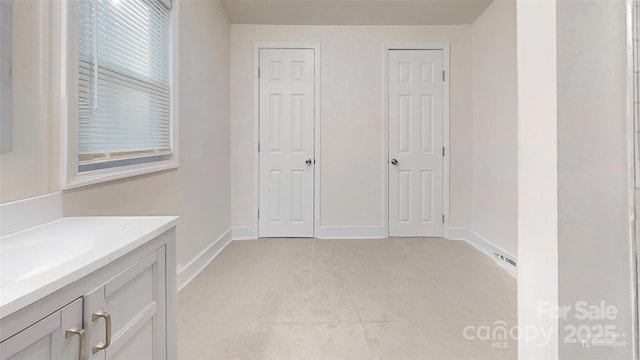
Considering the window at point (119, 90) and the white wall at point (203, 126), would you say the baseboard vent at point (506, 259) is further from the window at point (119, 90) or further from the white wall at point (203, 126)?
the window at point (119, 90)

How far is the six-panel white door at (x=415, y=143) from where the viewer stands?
403cm

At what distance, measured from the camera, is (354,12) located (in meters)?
3.64

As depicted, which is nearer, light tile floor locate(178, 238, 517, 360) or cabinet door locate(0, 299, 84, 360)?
cabinet door locate(0, 299, 84, 360)

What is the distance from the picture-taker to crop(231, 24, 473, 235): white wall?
4.00m

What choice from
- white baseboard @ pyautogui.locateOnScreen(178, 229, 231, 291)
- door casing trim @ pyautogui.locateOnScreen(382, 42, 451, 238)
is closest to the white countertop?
white baseboard @ pyautogui.locateOnScreen(178, 229, 231, 291)

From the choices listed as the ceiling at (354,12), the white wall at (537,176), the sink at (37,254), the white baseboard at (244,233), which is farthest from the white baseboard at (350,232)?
the sink at (37,254)

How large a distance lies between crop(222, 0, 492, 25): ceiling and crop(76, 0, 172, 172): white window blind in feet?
4.87

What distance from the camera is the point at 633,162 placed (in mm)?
1058

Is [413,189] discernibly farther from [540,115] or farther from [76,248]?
[76,248]

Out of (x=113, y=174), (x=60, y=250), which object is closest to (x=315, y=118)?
(x=113, y=174)

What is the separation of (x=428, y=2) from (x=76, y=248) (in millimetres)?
3647

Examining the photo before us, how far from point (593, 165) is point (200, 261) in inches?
107

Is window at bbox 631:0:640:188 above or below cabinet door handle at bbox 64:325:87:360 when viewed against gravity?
above

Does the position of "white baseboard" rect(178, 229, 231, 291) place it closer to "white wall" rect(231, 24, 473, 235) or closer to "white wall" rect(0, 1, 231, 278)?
"white wall" rect(0, 1, 231, 278)
